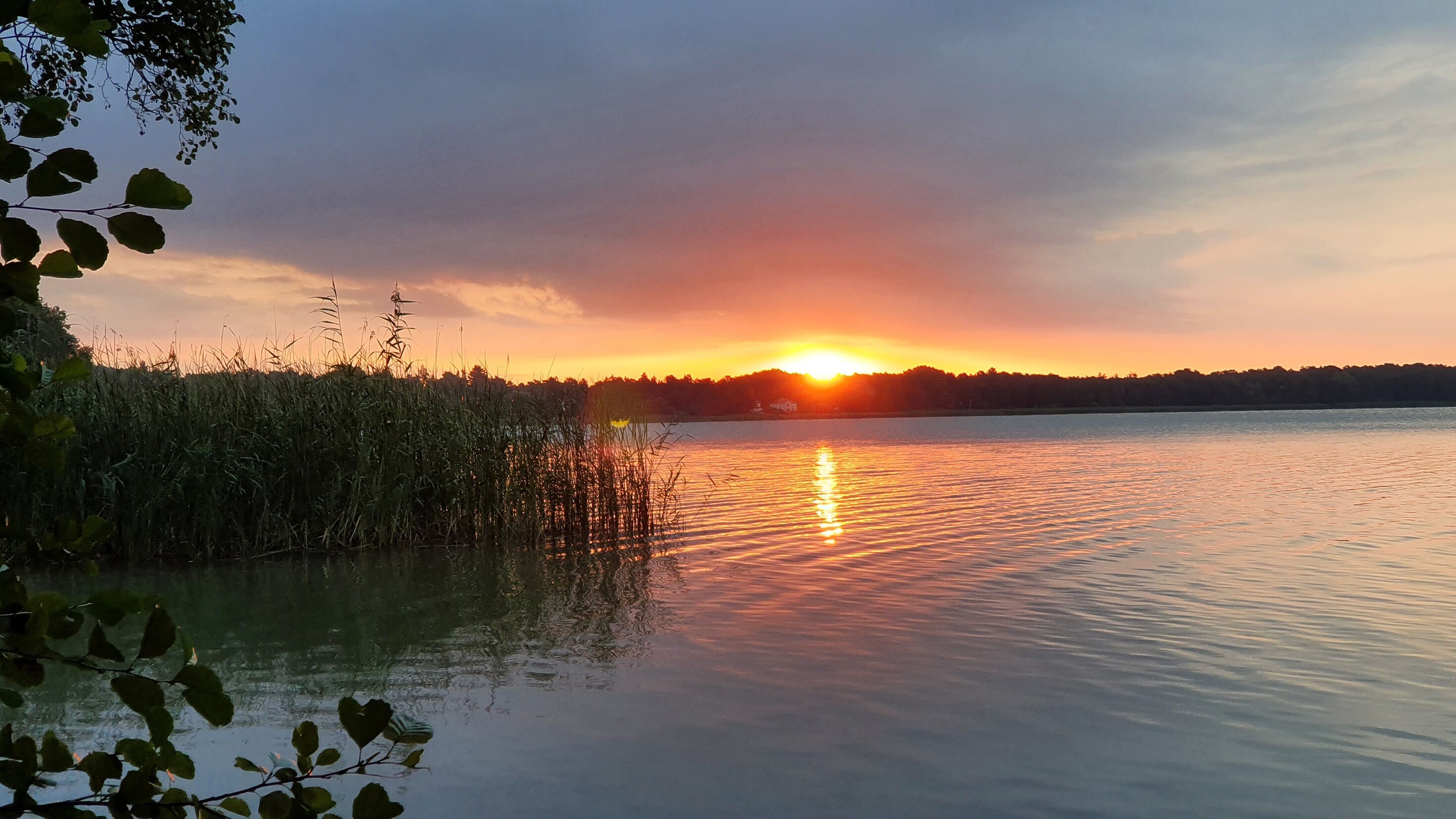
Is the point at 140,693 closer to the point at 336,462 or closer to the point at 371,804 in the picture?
the point at 371,804

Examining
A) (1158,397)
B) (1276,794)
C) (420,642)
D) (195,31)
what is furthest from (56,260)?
(1158,397)

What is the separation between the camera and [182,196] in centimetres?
128

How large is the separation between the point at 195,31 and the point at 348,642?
Result: 5893mm

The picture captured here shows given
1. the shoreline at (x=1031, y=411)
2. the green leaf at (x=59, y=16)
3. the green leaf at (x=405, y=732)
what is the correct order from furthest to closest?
1. the shoreline at (x=1031, y=411)
2. the green leaf at (x=405, y=732)
3. the green leaf at (x=59, y=16)

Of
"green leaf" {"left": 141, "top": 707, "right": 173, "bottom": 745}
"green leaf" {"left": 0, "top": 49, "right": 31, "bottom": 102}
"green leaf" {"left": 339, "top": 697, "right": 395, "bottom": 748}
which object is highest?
"green leaf" {"left": 0, "top": 49, "right": 31, "bottom": 102}

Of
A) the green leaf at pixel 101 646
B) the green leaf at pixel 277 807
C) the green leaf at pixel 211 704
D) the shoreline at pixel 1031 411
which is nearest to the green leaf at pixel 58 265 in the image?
the green leaf at pixel 101 646

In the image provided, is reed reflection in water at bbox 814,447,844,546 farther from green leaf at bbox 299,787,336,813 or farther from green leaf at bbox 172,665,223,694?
green leaf at bbox 172,665,223,694

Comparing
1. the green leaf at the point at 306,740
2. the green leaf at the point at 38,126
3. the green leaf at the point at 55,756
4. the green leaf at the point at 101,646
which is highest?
the green leaf at the point at 38,126

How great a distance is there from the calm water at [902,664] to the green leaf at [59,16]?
4098 millimetres

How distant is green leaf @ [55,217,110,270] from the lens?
1267 millimetres

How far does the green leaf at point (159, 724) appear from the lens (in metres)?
1.26

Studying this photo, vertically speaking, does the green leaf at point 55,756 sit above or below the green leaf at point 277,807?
above

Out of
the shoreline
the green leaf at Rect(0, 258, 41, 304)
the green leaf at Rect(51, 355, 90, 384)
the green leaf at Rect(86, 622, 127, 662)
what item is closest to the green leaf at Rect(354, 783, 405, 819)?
the green leaf at Rect(86, 622, 127, 662)

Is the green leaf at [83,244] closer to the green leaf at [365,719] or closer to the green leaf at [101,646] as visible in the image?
the green leaf at [101,646]
